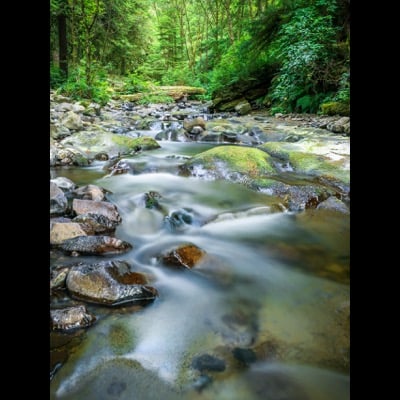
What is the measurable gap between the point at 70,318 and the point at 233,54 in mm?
19448

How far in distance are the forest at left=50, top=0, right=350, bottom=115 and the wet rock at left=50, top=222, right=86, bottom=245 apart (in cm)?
988

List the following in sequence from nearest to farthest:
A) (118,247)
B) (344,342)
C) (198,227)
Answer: (344,342), (118,247), (198,227)

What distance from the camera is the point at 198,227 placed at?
180 inches

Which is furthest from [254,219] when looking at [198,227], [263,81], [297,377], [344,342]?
[263,81]

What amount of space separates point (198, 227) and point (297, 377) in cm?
258

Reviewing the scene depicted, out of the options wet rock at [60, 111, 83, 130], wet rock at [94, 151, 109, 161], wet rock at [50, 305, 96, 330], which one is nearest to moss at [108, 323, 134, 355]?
wet rock at [50, 305, 96, 330]

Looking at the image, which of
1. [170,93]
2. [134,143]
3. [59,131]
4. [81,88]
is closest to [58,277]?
[134,143]

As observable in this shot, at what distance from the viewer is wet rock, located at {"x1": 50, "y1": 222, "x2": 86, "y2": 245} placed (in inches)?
142

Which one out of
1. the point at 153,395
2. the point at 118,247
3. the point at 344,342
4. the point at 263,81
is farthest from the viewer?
the point at 263,81

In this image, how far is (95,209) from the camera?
438 cm

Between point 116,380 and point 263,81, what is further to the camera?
point 263,81

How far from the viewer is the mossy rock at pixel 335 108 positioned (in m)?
11.4

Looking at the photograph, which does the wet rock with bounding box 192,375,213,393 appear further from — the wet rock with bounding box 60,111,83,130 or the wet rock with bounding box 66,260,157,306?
the wet rock with bounding box 60,111,83,130
